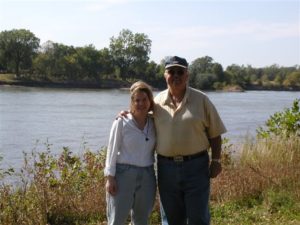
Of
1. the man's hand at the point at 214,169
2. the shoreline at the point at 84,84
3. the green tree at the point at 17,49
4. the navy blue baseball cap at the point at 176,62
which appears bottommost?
the shoreline at the point at 84,84

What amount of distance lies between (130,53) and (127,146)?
103m

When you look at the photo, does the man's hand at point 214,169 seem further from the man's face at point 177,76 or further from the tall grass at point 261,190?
the tall grass at point 261,190

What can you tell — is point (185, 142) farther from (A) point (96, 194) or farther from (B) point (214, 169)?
(A) point (96, 194)

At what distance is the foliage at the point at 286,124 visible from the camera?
9859 mm

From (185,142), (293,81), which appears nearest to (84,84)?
(293,81)

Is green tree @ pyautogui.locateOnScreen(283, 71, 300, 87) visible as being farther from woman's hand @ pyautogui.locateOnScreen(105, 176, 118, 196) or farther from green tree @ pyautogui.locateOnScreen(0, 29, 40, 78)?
woman's hand @ pyautogui.locateOnScreen(105, 176, 118, 196)

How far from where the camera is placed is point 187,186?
176 inches

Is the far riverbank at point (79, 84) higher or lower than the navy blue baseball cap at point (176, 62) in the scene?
lower

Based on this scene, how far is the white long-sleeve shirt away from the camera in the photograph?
4.32 m

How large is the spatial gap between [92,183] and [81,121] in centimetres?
1943

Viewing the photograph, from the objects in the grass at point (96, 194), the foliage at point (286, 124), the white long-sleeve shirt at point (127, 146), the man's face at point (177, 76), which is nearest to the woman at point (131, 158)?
the white long-sleeve shirt at point (127, 146)

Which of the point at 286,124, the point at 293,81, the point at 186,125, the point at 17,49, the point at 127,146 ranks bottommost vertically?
the point at 286,124

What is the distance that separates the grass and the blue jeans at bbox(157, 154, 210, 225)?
1841mm

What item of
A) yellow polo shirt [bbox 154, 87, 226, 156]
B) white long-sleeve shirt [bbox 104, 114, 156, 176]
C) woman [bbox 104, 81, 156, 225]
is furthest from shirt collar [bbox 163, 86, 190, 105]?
white long-sleeve shirt [bbox 104, 114, 156, 176]
